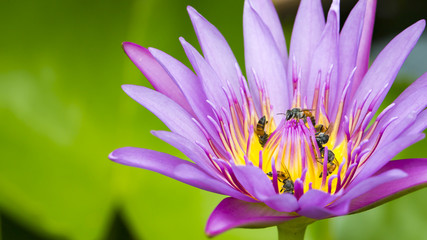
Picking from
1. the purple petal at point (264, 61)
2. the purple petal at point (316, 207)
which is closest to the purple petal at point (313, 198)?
the purple petal at point (316, 207)

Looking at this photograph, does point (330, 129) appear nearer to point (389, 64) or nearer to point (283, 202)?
point (389, 64)

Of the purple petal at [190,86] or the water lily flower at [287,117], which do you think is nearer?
the water lily flower at [287,117]

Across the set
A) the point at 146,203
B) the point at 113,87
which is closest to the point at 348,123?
the point at 146,203

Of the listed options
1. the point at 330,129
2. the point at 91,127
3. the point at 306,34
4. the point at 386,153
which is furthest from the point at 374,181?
the point at 91,127

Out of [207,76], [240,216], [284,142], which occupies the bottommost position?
[240,216]

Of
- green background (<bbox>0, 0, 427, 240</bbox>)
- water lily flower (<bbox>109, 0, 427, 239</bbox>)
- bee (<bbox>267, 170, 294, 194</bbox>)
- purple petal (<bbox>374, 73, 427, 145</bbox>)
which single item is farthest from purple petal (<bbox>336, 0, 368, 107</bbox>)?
green background (<bbox>0, 0, 427, 240</bbox>)

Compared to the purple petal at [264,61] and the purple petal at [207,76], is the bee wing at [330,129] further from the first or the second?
the purple petal at [207,76]
